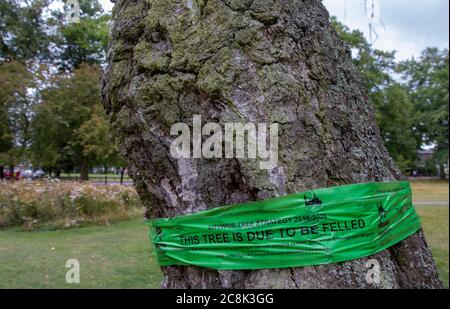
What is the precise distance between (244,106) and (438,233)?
9499mm

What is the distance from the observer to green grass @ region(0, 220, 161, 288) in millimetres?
3072

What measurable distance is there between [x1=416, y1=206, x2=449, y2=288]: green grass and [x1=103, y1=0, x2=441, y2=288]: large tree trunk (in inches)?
181

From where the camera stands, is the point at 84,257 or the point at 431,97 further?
the point at 431,97

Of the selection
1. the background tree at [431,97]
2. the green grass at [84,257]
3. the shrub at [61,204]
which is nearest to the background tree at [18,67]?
the shrub at [61,204]

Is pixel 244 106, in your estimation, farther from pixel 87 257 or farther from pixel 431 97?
pixel 431 97

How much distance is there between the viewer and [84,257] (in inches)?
179

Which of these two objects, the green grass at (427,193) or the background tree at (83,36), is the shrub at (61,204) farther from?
the green grass at (427,193)

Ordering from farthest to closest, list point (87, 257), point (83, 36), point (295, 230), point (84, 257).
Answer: point (87, 257)
point (84, 257)
point (83, 36)
point (295, 230)

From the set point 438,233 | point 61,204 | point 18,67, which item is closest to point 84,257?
point 61,204

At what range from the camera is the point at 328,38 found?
7.24 feet

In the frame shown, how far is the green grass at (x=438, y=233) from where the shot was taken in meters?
6.81

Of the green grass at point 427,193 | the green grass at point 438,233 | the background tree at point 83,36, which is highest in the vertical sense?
the background tree at point 83,36
